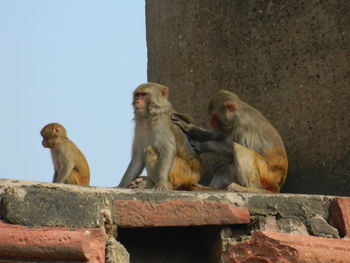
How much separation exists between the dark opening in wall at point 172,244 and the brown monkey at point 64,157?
466cm

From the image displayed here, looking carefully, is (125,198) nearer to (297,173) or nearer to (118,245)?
(118,245)

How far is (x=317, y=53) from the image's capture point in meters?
7.70

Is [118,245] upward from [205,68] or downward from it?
downward

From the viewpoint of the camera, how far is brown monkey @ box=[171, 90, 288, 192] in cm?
765

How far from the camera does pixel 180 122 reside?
8.34 meters

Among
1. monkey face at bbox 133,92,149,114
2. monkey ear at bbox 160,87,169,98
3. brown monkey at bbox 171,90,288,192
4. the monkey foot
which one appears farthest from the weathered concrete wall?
the monkey foot

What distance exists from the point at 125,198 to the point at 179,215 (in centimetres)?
32

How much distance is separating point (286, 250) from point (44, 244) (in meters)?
1.29

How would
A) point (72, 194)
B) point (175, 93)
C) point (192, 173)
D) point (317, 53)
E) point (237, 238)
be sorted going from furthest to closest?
point (175, 93) → point (192, 173) → point (317, 53) → point (237, 238) → point (72, 194)

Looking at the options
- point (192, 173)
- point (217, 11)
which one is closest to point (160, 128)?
point (192, 173)

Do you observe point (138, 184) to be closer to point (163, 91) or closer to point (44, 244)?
point (163, 91)

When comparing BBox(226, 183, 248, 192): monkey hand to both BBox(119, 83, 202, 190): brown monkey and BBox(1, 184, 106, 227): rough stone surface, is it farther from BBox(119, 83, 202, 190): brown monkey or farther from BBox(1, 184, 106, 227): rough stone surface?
BBox(1, 184, 106, 227): rough stone surface

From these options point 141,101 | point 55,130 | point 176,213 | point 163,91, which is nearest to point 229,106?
point 163,91

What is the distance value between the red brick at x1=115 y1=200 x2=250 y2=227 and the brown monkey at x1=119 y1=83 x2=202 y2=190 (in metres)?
2.65
